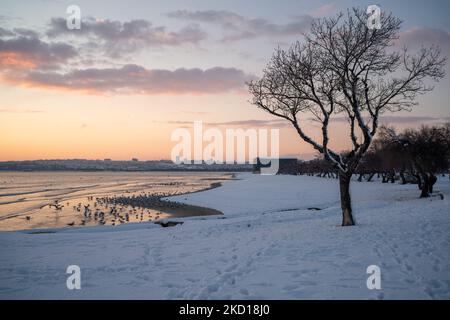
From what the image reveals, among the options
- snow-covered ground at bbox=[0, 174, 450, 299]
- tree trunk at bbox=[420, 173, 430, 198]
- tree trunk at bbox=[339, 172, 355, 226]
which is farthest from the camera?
tree trunk at bbox=[420, 173, 430, 198]

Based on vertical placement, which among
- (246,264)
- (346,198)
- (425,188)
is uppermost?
(346,198)

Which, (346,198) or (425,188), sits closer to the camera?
(346,198)

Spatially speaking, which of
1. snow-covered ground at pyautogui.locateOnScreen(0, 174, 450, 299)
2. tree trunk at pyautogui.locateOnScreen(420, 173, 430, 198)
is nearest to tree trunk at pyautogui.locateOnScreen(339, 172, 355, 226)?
snow-covered ground at pyautogui.locateOnScreen(0, 174, 450, 299)

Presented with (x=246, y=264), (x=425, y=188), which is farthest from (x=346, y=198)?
(x=425, y=188)

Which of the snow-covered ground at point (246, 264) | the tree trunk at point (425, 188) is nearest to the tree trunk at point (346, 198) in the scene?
the snow-covered ground at point (246, 264)

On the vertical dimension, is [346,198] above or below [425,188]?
above

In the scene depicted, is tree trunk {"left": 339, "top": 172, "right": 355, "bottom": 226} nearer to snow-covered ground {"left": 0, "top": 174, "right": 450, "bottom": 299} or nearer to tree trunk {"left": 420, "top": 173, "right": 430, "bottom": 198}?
snow-covered ground {"left": 0, "top": 174, "right": 450, "bottom": 299}

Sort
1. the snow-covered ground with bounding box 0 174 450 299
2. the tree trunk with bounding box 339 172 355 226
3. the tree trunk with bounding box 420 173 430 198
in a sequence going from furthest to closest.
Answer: the tree trunk with bounding box 420 173 430 198
the tree trunk with bounding box 339 172 355 226
the snow-covered ground with bounding box 0 174 450 299

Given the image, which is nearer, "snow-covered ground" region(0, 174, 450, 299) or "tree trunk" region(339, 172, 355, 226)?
"snow-covered ground" region(0, 174, 450, 299)

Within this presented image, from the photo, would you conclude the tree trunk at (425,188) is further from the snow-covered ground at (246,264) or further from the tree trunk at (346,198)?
the tree trunk at (346,198)

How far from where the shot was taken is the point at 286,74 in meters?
15.7

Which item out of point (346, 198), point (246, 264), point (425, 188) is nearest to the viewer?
point (246, 264)

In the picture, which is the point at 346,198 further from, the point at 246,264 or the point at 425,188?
the point at 425,188

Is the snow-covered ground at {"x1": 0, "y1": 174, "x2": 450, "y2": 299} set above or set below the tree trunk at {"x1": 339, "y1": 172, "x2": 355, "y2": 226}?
below
